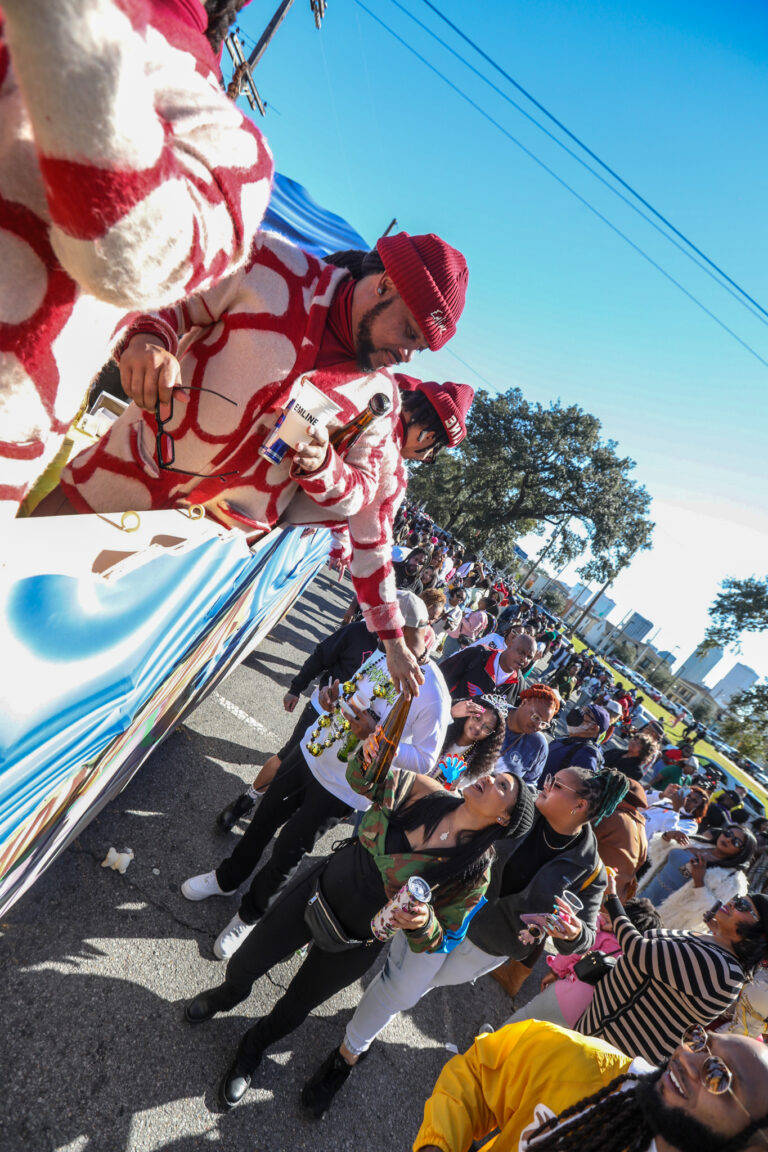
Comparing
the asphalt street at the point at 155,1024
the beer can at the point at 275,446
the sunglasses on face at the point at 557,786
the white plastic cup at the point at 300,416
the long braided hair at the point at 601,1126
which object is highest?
the white plastic cup at the point at 300,416

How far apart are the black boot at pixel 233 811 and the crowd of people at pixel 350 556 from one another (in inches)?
0.6

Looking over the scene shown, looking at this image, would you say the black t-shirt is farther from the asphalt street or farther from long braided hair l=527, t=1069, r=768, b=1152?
long braided hair l=527, t=1069, r=768, b=1152

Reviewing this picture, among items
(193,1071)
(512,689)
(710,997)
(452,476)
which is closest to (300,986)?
(193,1071)

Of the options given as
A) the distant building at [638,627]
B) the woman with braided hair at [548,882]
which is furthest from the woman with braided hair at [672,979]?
the distant building at [638,627]

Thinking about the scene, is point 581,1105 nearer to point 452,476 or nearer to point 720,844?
point 720,844

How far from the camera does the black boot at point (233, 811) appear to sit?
3.49 metres

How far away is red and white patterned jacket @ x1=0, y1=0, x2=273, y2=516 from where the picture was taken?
1.41 ft

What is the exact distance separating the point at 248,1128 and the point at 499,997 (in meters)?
2.43

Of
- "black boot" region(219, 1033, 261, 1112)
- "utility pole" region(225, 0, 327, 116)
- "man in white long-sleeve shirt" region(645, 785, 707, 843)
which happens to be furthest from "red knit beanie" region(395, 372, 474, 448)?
"utility pole" region(225, 0, 327, 116)

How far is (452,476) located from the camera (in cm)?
4128

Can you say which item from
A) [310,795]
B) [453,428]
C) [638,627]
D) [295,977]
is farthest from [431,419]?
[638,627]

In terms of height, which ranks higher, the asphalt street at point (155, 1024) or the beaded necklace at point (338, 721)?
the beaded necklace at point (338, 721)

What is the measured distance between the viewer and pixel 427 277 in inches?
56.4

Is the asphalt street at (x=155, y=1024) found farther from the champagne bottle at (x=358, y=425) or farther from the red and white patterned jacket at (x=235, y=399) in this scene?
the champagne bottle at (x=358, y=425)
